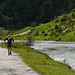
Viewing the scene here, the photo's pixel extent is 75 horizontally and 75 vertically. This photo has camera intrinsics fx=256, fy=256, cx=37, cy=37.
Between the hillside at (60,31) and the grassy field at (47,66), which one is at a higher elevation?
the hillside at (60,31)

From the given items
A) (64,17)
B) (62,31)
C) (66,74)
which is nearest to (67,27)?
(62,31)

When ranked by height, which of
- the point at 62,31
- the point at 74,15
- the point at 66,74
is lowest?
the point at 66,74

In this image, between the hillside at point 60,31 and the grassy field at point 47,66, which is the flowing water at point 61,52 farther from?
the hillside at point 60,31

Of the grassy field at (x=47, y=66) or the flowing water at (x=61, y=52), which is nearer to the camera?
the grassy field at (x=47, y=66)

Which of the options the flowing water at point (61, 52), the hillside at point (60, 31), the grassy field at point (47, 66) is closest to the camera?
the grassy field at point (47, 66)

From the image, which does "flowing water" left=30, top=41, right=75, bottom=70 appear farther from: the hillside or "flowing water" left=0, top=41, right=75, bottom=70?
the hillside

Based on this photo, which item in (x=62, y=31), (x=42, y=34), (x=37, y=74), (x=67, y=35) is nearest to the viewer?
(x=37, y=74)

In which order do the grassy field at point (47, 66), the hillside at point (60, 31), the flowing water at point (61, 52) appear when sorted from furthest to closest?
the hillside at point (60, 31) < the flowing water at point (61, 52) < the grassy field at point (47, 66)

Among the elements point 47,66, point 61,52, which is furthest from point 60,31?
point 47,66

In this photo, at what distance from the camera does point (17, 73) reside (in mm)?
19250

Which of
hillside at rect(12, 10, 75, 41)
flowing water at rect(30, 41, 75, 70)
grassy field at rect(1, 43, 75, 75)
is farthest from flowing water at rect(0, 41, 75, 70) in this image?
hillside at rect(12, 10, 75, 41)

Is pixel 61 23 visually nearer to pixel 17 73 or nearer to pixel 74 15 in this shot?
pixel 74 15

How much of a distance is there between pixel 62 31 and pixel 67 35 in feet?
41.9

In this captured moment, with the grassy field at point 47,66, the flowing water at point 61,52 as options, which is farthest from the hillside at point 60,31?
the grassy field at point 47,66
